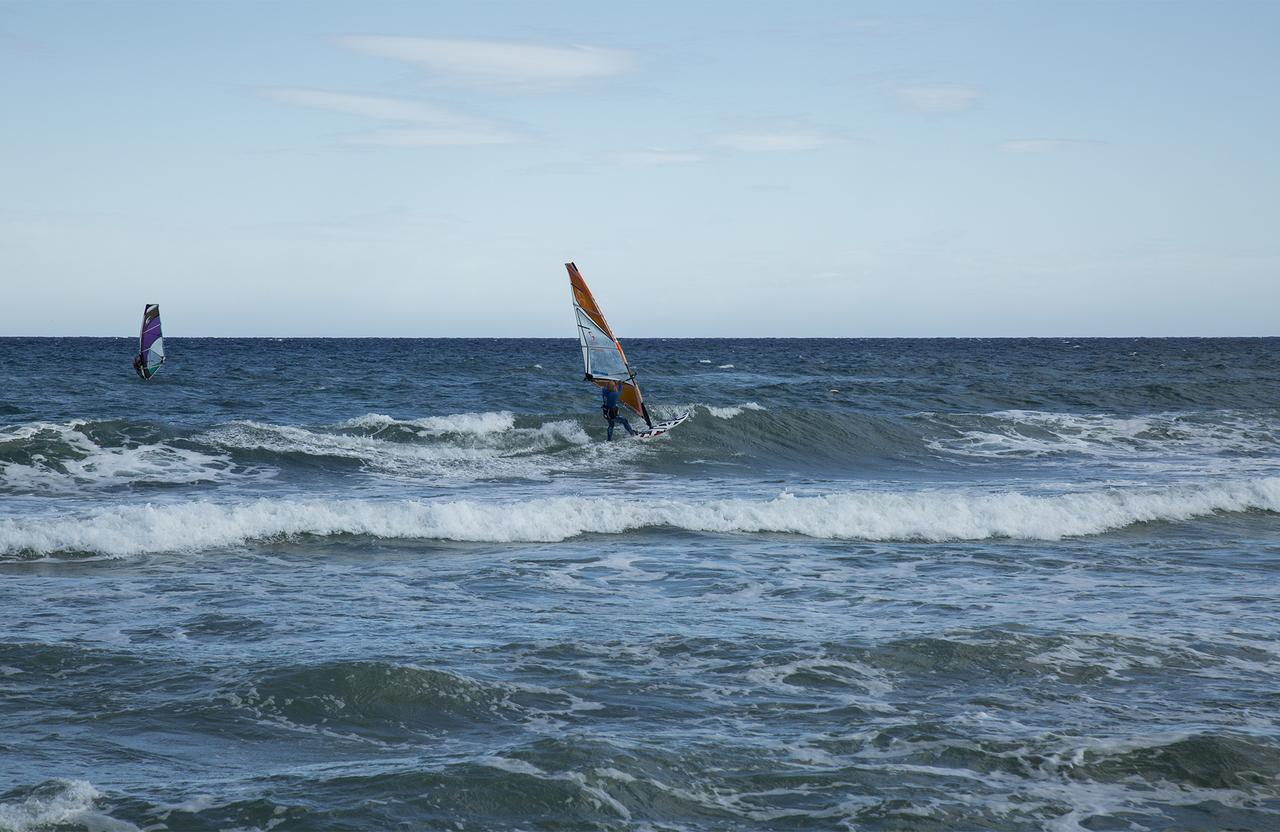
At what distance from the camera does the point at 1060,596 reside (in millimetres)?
10828

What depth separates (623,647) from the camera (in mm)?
8672

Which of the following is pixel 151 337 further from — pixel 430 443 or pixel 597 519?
pixel 597 519

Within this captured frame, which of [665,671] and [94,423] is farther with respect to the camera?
[94,423]

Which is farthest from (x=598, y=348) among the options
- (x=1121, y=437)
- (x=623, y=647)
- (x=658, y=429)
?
(x=1121, y=437)

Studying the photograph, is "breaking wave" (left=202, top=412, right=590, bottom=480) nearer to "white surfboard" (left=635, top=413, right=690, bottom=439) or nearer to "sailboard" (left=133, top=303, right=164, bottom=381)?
"white surfboard" (left=635, top=413, right=690, bottom=439)

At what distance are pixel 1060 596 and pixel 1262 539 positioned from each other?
18.0ft

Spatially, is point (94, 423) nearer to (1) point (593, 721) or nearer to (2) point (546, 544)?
(2) point (546, 544)

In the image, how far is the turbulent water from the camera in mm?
5906

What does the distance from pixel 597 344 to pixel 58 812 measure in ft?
56.5

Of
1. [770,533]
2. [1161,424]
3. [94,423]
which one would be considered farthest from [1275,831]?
[1161,424]

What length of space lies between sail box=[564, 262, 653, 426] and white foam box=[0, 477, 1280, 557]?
225 inches

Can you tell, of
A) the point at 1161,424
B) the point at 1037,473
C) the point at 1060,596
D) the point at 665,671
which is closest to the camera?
the point at 665,671

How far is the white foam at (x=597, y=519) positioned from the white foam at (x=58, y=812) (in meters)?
7.83

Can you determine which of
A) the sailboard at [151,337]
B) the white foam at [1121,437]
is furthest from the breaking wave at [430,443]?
the white foam at [1121,437]
